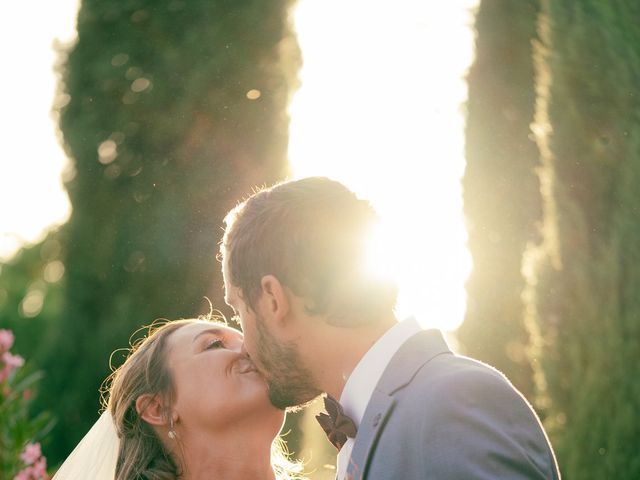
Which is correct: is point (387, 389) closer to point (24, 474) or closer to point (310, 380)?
point (310, 380)

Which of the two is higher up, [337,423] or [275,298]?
[275,298]

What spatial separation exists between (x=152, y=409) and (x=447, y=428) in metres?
2.11

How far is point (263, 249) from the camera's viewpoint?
9.67 ft

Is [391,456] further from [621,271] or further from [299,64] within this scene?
[299,64]

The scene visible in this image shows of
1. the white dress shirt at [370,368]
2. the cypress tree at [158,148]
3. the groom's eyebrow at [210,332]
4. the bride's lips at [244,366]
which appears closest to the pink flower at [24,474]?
the groom's eyebrow at [210,332]

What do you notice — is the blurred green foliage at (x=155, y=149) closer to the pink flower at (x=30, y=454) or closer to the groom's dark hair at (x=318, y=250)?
the pink flower at (x=30, y=454)

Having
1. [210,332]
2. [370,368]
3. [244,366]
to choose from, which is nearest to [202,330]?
[210,332]

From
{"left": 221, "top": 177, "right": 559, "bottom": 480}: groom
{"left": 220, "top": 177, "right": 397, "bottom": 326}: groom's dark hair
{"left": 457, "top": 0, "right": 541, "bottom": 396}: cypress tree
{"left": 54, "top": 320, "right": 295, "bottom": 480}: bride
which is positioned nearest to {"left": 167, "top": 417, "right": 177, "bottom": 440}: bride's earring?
{"left": 54, "top": 320, "right": 295, "bottom": 480}: bride

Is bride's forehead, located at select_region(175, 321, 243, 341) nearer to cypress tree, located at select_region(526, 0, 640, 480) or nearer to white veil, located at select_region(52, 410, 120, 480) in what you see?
white veil, located at select_region(52, 410, 120, 480)

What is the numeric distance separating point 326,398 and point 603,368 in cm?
288

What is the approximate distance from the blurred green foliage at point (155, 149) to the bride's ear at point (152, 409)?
3.42m

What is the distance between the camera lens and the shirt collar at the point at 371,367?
9.04ft

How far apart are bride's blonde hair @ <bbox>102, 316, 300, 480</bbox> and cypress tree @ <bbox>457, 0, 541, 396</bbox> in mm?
2770

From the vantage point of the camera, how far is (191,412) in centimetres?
392
